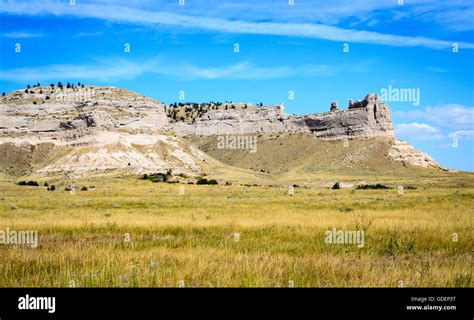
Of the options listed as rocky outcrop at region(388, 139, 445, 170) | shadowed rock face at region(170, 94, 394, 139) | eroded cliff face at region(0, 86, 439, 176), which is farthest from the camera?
shadowed rock face at region(170, 94, 394, 139)

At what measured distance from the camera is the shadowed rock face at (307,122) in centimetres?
15062

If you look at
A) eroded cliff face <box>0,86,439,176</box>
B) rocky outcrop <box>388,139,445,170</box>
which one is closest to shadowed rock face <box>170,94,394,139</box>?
eroded cliff face <box>0,86,439,176</box>

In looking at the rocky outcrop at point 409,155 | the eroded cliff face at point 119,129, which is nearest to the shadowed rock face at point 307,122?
the eroded cliff face at point 119,129

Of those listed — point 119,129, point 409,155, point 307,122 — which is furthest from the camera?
point 307,122

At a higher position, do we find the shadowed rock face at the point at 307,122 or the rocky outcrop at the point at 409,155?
the shadowed rock face at the point at 307,122

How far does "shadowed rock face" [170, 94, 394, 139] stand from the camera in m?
151

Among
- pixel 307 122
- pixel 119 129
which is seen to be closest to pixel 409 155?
pixel 307 122

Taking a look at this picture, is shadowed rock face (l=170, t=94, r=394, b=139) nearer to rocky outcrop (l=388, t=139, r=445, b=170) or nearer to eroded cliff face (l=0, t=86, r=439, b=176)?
eroded cliff face (l=0, t=86, r=439, b=176)

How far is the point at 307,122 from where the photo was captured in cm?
17175

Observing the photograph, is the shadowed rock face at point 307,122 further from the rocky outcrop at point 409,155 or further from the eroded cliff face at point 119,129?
the rocky outcrop at point 409,155

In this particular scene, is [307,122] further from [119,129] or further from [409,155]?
[119,129]

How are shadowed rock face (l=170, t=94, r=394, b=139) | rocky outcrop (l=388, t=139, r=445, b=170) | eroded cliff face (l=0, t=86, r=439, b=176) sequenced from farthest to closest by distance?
shadowed rock face (l=170, t=94, r=394, b=139) → rocky outcrop (l=388, t=139, r=445, b=170) → eroded cliff face (l=0, t=86, r=439, b=176)
